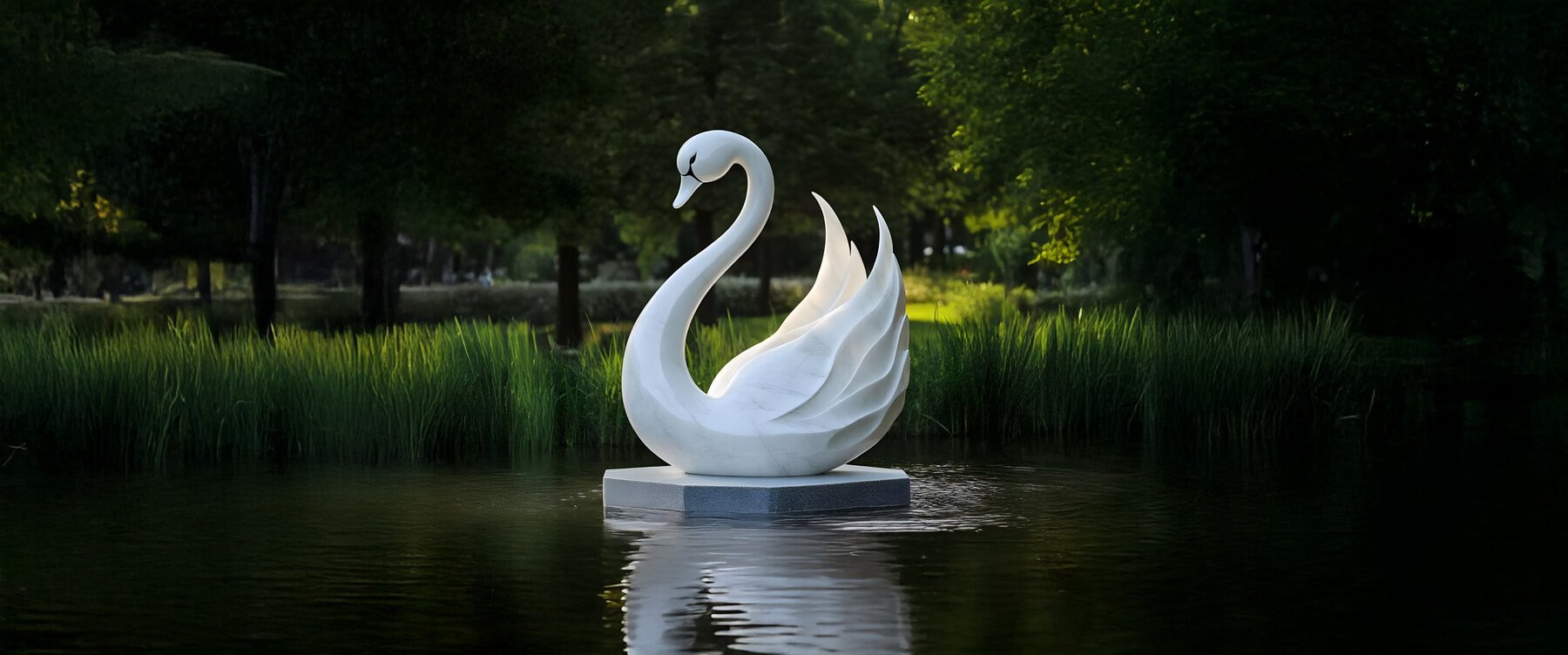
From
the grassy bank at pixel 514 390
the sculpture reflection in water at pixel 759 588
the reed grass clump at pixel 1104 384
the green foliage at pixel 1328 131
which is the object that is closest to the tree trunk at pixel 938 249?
the green foliage at pixel 1328 131

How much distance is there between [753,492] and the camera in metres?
13.3

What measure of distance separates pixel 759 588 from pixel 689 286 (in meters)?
4.18

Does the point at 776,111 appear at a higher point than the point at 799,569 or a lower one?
higher

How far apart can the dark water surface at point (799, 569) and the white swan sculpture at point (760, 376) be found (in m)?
0.68

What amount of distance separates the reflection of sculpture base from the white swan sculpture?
8.1 inches

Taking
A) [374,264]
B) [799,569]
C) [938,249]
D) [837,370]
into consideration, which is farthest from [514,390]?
[938,249]

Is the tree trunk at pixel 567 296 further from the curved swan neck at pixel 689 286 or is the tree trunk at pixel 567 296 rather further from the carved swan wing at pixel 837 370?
the carved swan wing at pixel 837 370

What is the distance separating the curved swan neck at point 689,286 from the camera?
13.9 metres

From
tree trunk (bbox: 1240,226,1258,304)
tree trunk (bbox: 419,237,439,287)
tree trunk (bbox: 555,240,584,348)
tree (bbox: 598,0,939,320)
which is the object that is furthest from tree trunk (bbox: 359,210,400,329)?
tree trunk (bbox: 419,237,439,287)

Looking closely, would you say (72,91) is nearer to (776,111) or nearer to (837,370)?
(837,370)

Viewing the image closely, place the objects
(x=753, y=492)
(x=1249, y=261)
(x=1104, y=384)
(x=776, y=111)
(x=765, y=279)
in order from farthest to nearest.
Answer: (x=765, y=279) → (x=776, y=111) → (x=1249, y=261) → (x=1104, y=384) → (x=753, y=492)

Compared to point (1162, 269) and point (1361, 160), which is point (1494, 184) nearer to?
point (1361, 160)

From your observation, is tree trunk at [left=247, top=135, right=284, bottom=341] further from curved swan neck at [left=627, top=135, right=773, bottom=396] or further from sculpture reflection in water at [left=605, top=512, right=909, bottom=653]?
sculpture reflection in water at [left=605, top=512, right=909, bottom=653]

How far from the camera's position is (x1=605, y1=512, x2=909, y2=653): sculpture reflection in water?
346 inches
